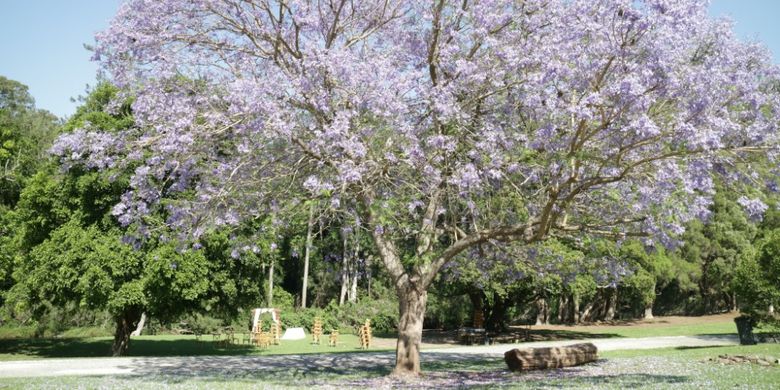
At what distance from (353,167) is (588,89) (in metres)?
4.29

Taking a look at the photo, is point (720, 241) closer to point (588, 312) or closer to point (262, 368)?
point (588, 312)

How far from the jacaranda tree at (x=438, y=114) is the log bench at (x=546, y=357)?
261 cm

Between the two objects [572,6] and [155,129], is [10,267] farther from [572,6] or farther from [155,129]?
[572,6]

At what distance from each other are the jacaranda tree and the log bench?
2609 millimetres

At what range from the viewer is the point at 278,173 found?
1407 centimetres

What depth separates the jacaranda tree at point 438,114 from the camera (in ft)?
35.6

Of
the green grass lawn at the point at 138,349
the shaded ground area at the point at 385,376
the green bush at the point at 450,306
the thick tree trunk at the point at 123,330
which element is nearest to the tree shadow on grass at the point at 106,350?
the green grass lawn at the point at 138,349

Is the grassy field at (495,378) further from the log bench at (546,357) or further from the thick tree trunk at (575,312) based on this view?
the thick tree trunk at (575,312)

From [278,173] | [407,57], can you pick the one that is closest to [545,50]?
[407,57]

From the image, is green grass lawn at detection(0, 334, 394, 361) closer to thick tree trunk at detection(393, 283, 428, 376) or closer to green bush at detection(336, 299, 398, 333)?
green bush at detection(336, 299, 398, 333)

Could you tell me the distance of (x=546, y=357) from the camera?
50.6 ft

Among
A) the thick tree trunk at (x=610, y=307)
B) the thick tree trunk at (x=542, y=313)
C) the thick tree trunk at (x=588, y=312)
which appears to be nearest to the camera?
the thick tree trunk at (x=610, y=307)

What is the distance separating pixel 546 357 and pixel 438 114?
6.74 metres

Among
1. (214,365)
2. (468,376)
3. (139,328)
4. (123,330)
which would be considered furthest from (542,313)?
(468,376)
